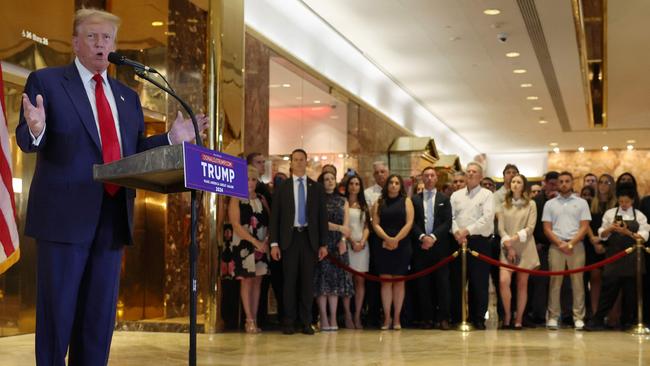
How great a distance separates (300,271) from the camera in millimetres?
8484

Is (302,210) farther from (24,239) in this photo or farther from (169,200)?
(24,239)

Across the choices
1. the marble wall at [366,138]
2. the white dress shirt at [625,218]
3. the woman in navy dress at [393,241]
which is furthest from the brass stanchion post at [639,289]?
the marble wall at [366,138]

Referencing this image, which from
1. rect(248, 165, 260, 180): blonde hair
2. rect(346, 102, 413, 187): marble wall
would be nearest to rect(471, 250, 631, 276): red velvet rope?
rect(248, 165, 260, 180): blonde hair

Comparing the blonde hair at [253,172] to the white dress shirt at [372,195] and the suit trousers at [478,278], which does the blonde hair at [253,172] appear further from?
the suit trousers at [478,278]

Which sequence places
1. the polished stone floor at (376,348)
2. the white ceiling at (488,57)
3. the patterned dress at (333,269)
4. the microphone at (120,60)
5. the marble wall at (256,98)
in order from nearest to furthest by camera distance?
the microphone at (120,60) < the polished stone floor at (376,348) < the patterned dress at (333,269) < the marble wall at (256,98) < the white ceiling at (488,57)

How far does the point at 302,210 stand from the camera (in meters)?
8.48

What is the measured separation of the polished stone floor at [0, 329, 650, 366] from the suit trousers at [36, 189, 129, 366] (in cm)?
281

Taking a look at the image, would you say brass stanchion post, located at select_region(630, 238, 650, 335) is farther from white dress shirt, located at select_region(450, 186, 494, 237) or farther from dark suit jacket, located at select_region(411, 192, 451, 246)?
dark suit jacket, located at select_region(411, 192, 451, 246)

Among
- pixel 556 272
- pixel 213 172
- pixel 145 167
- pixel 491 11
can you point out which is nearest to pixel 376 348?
pixel 556 272

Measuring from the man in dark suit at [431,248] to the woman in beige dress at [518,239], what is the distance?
0.66 m

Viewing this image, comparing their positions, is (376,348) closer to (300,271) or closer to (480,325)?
(300,271)

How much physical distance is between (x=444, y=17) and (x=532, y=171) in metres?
18.6

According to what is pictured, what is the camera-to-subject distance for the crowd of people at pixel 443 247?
8648 mm

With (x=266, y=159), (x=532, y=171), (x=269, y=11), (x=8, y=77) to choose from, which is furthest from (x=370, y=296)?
(x=532, y=171)
